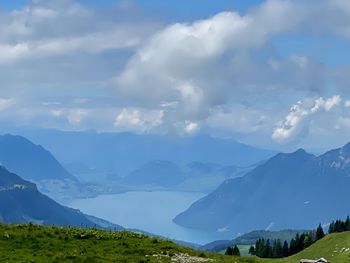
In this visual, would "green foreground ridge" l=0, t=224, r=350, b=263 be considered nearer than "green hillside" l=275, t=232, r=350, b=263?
Yes

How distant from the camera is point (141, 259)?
32.2m

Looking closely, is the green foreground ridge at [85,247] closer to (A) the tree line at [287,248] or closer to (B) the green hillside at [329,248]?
(B) the green hillside at [329,248]

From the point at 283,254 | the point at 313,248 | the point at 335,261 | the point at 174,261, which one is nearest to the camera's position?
the point at 174,261

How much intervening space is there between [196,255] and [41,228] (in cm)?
1089

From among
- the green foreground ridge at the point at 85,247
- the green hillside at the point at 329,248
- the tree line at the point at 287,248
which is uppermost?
the tree line at the point at 287,248

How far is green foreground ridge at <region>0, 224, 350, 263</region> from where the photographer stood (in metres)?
32.0

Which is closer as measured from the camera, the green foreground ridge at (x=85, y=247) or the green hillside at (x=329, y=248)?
the green foreground ridge at (x=85, y=247)

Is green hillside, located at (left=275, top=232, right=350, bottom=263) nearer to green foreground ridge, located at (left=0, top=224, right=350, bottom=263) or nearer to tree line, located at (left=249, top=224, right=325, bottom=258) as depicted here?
tree line, located at (left=249, top=224, right=325, bottom=258)

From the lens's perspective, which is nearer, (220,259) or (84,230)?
(220,259)

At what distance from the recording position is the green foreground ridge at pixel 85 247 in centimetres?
3200

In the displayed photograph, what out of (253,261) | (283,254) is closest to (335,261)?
(253,261)

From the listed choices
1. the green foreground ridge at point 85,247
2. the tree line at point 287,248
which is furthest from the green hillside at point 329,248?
the green foreground ridge at point 85,247

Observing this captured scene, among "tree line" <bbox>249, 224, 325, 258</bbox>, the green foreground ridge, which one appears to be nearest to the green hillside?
"tree line" <bbox>249, 224, 325, 258</bbox>

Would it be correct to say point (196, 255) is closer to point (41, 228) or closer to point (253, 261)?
point (253, 261)
